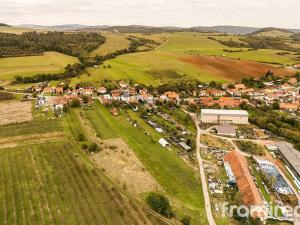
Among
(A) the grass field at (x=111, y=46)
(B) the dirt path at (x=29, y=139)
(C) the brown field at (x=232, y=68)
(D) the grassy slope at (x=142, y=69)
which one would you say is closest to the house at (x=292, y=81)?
(C) the brown field at (x=232, y=68)

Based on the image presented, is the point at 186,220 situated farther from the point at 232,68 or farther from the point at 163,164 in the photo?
the point at 232,68

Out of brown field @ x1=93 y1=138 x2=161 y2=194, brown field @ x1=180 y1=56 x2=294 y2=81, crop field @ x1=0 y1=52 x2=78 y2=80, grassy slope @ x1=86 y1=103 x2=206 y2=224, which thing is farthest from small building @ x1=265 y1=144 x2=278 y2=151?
crop field @ x1=0 y1=52 x2=78 y2=80

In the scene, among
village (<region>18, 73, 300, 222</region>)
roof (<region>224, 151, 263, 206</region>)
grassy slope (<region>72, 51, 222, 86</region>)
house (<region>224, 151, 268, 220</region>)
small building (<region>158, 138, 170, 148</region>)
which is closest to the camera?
house (<region>224, 151, 268, 220</region>)

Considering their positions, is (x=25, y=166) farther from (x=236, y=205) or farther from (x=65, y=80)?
(x=65, y=80)

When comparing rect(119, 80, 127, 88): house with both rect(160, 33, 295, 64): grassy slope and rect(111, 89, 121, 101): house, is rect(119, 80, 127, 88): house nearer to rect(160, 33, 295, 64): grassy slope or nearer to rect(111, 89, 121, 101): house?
rect(111, 89, 121, 101): house

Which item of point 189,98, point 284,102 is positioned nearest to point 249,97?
point 284,102
